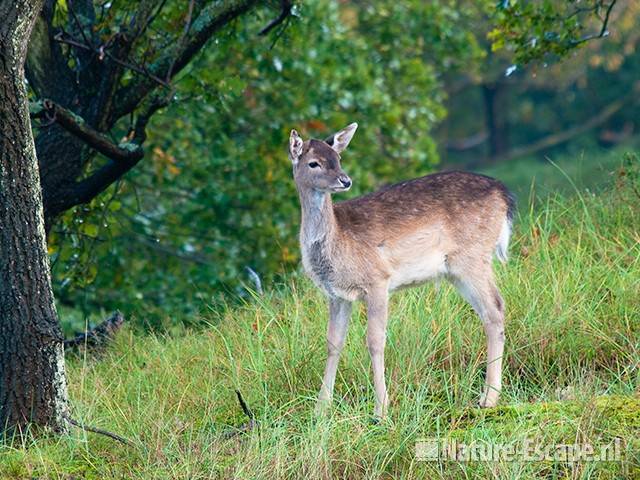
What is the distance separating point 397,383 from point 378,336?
0.91ft

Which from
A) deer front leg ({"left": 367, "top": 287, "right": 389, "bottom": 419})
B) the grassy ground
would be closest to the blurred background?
the grassy ground

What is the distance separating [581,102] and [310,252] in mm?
30814

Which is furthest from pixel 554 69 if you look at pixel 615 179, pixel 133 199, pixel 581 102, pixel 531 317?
pixel 531 317

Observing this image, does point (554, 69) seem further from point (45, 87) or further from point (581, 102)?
point (45, 87)

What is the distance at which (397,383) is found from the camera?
630 centimetres

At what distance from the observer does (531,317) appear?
6914 mm

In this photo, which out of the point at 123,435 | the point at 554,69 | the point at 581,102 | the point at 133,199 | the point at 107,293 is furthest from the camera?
the point at 581,102

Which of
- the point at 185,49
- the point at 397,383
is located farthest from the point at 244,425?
the point at 185,49

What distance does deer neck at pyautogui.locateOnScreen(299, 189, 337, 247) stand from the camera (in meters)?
6.51

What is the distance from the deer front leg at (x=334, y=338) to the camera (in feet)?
20.8

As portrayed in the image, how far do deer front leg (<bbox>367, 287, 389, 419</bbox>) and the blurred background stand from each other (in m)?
1.82

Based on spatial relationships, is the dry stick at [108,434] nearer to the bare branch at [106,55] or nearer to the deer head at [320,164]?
the deer head at [320,164]

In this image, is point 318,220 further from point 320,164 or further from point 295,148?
point 295,148

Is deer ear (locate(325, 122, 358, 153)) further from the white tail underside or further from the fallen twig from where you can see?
the fallen twig
